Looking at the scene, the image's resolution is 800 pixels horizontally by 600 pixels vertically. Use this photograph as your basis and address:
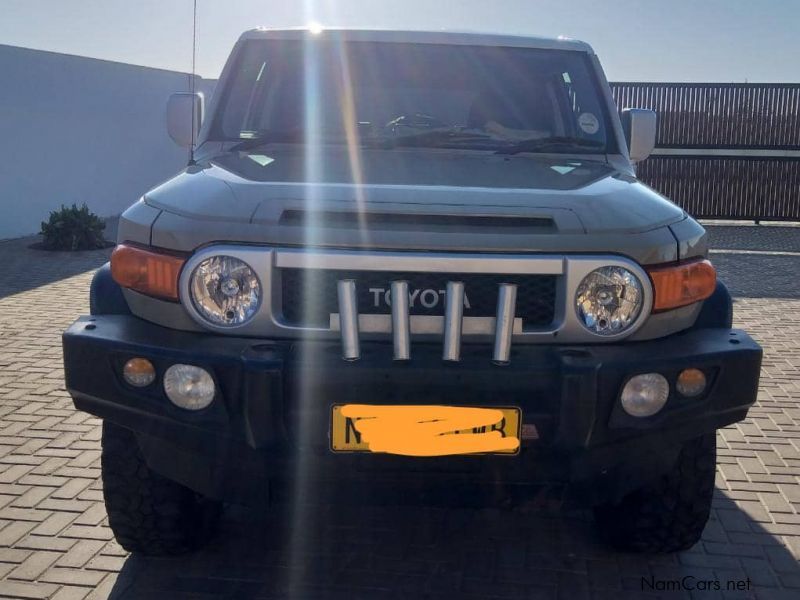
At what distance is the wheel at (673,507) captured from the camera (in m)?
3.14

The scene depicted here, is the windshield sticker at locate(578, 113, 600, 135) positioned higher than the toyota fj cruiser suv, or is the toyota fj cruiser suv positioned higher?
the windshield sticker at locate(578, 113, 600, 135)

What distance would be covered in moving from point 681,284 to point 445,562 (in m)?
1.34

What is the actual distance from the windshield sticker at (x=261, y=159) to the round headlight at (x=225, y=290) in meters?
0.74

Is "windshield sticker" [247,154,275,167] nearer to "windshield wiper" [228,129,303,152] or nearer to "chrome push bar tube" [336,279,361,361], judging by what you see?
"windshield wiper" [228,129,303,152]

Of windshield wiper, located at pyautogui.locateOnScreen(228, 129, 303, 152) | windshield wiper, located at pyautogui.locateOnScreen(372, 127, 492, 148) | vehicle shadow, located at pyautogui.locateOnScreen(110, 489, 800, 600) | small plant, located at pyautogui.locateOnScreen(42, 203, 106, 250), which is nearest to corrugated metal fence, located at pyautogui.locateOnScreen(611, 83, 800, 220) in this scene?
small plant, located at pyautogui.locateOnScreen(42, 203, 106, 250)

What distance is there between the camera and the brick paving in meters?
3.14

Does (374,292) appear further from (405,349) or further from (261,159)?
(261,159)

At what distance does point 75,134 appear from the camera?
1506cm

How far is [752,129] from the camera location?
16.7 m

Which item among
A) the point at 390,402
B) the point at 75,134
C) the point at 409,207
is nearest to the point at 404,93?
the point at 409,207

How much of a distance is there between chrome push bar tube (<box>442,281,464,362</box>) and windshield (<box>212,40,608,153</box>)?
5.20 feet

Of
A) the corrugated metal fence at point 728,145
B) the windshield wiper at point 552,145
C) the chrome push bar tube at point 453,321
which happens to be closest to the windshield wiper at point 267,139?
the windshield wiper at point 552,145

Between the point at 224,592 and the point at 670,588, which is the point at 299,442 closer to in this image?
the point at 224,592

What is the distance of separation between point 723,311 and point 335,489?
4.77ft
